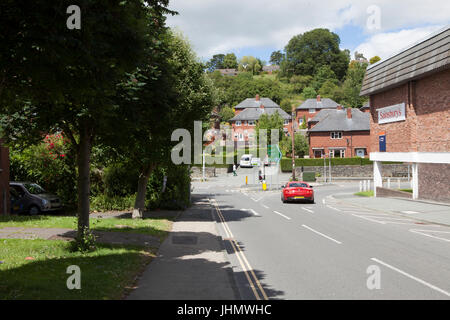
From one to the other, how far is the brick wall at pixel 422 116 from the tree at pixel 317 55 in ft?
373

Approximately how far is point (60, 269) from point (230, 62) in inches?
7568

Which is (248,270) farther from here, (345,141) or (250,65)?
(250,65)

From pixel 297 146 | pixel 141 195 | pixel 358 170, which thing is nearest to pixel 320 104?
pixel 297 146

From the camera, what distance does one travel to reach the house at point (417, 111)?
82.0ft

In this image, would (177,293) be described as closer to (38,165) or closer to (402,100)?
(38,165)

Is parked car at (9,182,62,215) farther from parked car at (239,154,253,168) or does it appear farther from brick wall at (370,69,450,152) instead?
parked car at (239,154,253,168)

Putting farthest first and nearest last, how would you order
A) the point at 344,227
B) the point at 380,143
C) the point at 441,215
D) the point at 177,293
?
the point at 380,143, the point at 441,215, the point at 344,227, the point at 177,293

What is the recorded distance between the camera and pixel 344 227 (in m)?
16.8

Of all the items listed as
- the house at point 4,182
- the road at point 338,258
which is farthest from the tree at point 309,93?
the house at point 4,182

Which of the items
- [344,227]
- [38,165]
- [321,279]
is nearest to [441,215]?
[344,227]

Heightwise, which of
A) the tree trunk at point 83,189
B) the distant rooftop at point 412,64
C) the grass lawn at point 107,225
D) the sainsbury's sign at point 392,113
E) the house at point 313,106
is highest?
the house at point 313,106

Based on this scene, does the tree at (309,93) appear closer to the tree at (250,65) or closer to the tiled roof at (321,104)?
the tiled roof at (321,104)

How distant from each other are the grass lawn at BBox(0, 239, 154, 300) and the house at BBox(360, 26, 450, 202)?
21010 millimetres
